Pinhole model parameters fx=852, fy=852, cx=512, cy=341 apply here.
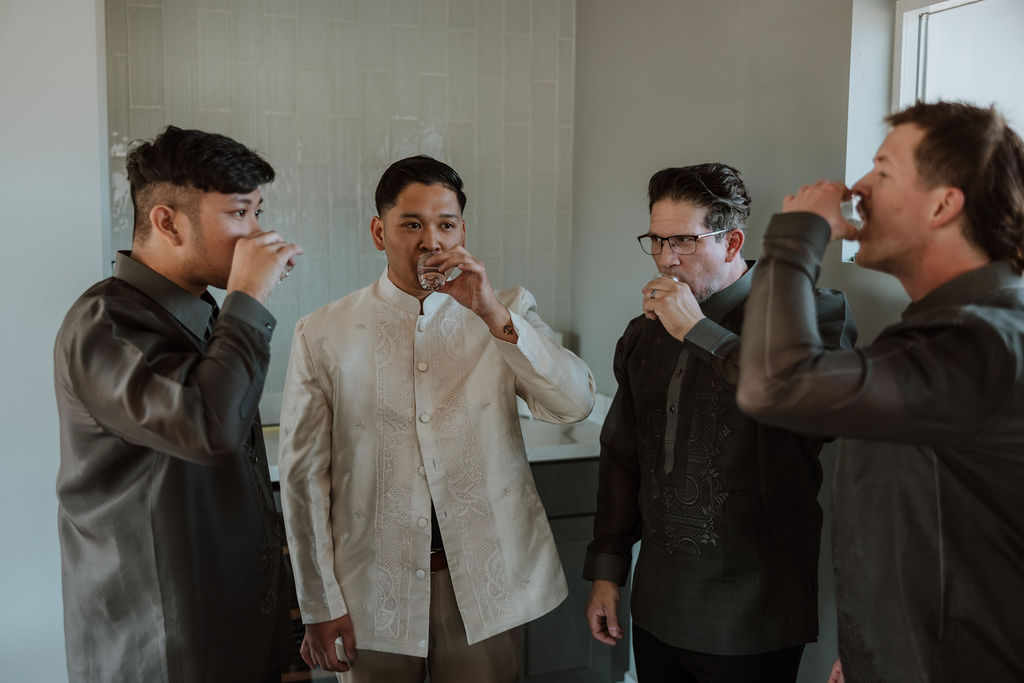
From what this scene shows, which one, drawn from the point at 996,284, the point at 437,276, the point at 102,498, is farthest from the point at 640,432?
the point at 102,498

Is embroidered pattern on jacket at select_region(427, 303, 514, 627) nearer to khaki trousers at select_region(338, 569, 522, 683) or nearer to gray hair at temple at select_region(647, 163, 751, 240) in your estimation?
khaki trousers at select_region(338, 569, 522, 683)

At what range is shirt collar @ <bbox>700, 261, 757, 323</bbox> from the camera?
1535mm

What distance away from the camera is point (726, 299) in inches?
60.6

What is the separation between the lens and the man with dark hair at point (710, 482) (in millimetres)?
1431

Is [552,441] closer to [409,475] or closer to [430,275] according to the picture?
[409,475]

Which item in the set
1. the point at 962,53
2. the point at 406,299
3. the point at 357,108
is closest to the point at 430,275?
the point at 406,299

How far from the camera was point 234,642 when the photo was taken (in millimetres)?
1305

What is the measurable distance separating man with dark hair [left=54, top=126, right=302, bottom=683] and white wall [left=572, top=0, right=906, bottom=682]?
108 centimetres

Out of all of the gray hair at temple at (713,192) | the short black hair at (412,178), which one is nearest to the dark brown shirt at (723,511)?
the gray hair at temple at (713,192)

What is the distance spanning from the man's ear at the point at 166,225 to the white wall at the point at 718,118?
3.95ft

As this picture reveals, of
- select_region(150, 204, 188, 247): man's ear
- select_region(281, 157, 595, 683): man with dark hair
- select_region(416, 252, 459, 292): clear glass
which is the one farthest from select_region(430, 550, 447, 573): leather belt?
Result: select_region(150, 204, 188, 247): man's ear

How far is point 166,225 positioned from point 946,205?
1063mm

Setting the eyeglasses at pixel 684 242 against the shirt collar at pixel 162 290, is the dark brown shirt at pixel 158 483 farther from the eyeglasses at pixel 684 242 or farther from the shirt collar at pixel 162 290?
the eyeglasses at pixel 684 242

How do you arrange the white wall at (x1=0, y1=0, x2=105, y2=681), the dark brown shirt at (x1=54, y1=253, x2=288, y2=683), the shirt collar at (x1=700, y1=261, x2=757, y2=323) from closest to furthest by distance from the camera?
the dark brown shirt at (x1=54, y1=253, x2=288, y2=683), the shirt collar at (x1=700, y1=261, x2=757, y2=323), the white wall at (x1=0, y1=0, x2=105, y2=681)
